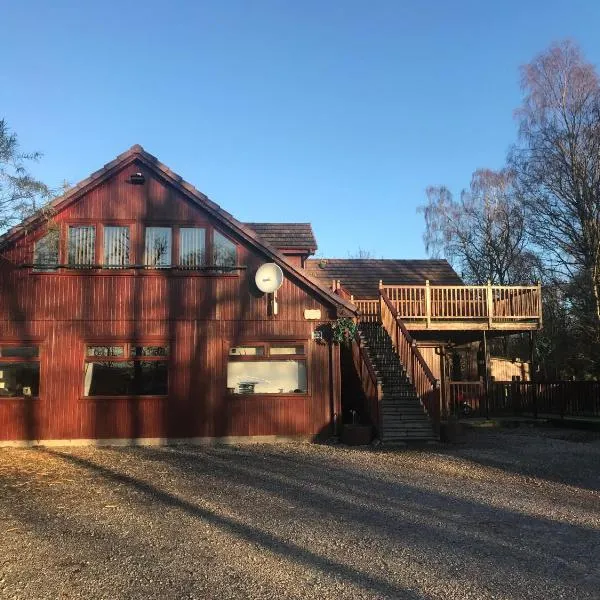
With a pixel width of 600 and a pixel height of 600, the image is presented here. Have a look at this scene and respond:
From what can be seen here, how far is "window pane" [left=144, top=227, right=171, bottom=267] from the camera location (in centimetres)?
1439

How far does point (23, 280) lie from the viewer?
14.1 meters

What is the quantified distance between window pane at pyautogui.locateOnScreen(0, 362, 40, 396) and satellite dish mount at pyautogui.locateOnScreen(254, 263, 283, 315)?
5445 millimetres

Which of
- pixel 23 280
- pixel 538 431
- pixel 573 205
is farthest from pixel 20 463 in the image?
pixel 573 205

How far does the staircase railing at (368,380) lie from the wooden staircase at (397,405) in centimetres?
13

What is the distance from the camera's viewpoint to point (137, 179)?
14461 millimetres

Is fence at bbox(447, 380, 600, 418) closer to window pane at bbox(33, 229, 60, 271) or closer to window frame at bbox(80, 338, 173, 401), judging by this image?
window frame at bbox(80, 338, 173, 401)

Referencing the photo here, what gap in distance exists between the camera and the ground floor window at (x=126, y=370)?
45.8ft

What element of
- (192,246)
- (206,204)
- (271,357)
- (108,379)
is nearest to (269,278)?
(271,357)

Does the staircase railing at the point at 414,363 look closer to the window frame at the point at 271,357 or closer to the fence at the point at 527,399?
the window frame at the point at 271,357

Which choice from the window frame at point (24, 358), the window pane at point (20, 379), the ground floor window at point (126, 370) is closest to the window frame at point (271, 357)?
the ground floor window at point (126, 370)

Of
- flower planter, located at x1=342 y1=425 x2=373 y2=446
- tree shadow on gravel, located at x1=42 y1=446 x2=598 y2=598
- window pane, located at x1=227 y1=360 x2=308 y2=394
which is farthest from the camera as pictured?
window pane, located at x1=227 y1=360 x2=308 y2=394

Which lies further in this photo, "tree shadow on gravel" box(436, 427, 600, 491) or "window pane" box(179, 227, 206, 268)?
"window pane" box(179, 227, 206, 268)

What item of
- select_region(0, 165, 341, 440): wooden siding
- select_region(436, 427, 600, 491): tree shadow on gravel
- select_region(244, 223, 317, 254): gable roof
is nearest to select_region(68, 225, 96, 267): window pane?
select_region(0, 165, 341, 440): wooden siding

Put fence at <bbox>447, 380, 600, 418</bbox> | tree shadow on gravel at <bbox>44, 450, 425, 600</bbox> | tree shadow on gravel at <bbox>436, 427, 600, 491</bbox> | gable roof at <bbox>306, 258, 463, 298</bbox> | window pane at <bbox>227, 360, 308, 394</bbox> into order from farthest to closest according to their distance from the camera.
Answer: gable roof at <bbox>306, 258, 463, 298</bbox> < fence at <bbox>447, 380, 600, 418</bbox> < window pane at <bbox>227, 360, 308, 394</bbox> < tree shadow on gravel at <bbox>436, 427, 600, 491</bbox> < tree shadow on gravel at <bbox>44, 450, 425, 600</bbox>
